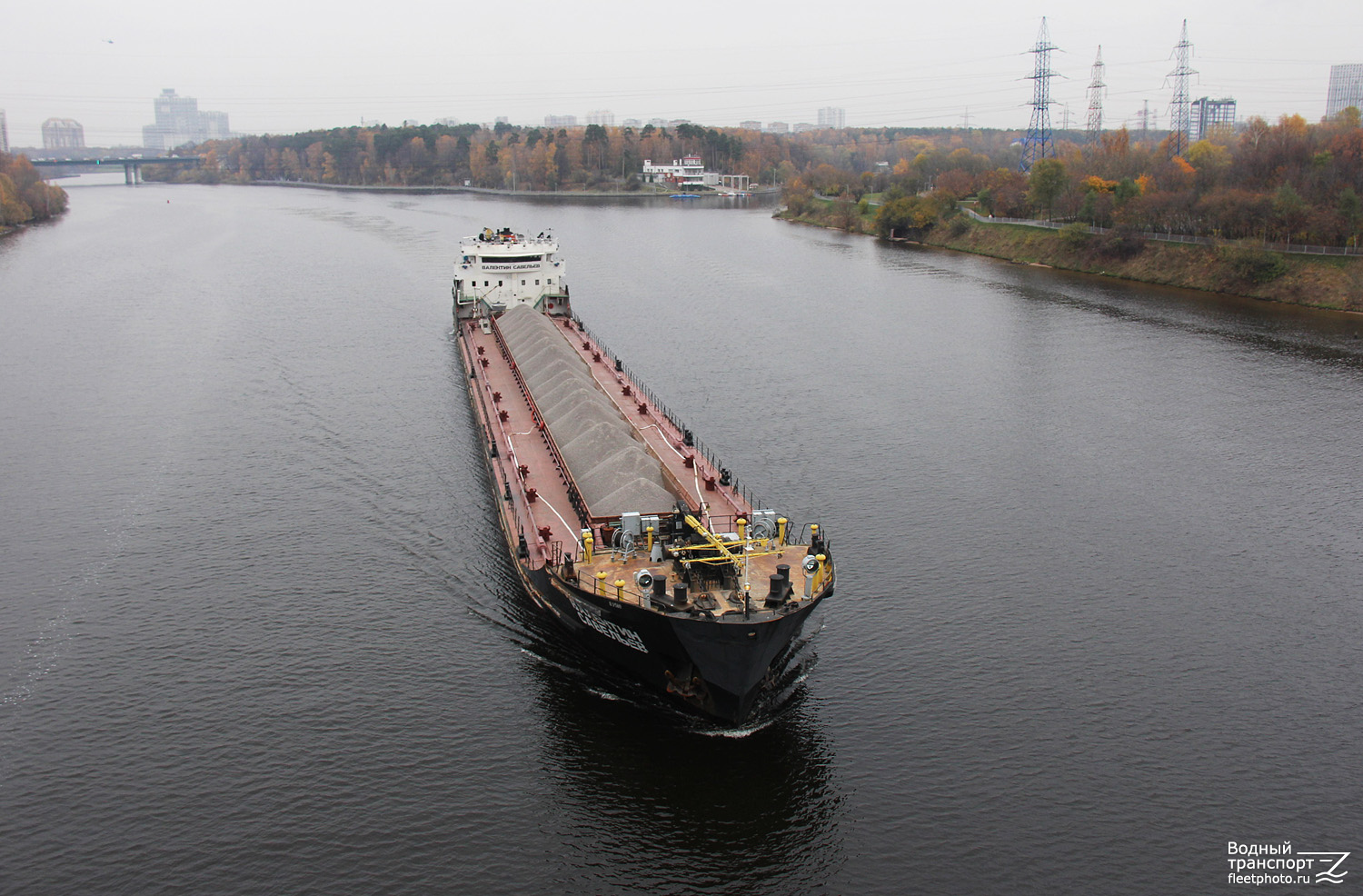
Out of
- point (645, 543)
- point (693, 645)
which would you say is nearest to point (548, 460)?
point (645, 543)

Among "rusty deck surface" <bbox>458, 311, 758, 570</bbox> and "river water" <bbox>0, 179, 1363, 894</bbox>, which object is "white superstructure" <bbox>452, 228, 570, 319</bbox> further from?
"rusty deck surface" <bbox>458, 311, 758, 570</bbox>

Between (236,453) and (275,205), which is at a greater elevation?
(275,205)

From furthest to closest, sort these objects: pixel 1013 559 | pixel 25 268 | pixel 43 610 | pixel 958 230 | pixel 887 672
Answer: pixel 958 230 → pixel 25 268 → pixel 1013 559 → pixel 43 610 → pixel 887 672

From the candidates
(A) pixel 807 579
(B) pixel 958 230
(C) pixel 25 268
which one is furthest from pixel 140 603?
(B) pixel 958 230

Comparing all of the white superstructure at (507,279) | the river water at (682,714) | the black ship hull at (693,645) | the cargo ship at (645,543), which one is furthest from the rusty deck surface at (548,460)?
the white superstructure at (507,279)

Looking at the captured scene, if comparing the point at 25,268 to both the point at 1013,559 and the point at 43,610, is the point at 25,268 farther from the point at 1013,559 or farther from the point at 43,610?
the point at 1013,559

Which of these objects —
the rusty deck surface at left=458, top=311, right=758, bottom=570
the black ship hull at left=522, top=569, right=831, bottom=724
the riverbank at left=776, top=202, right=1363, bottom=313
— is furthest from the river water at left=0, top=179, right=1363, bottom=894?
the riverbank at left=776, top=202, right=1363, bottom=313

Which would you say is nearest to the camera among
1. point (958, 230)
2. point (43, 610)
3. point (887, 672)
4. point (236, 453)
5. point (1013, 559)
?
point (887, 672)
